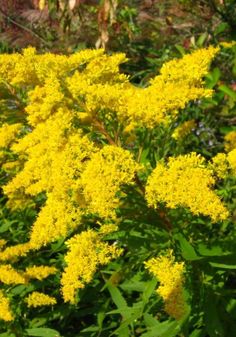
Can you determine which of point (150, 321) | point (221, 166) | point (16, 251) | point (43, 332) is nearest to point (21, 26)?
point (16, 251)

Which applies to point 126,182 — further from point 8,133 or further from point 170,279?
point 8,133

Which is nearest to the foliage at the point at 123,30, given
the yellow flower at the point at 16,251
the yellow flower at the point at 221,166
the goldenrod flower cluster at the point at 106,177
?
the yellow flower at the point at 16,251

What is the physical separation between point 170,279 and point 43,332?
129 centimetres

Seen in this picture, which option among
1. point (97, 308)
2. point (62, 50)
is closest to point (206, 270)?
point (97, 308)

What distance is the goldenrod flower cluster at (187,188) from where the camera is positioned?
106 inches

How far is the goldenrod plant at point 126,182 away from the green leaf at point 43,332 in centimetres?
2

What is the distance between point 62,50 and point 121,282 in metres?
6.50

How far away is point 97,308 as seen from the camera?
13.0ft

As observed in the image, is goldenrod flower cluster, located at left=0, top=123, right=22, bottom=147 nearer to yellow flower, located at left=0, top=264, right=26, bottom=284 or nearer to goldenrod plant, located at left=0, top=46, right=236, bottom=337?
goldenrod plant, located at left=0, top=46, right=236, bottom=337

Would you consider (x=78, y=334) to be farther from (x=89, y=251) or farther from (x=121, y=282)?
(x=89, y=251)

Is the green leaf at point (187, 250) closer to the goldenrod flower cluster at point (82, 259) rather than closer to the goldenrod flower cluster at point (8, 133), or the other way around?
the goldenrod flower cluster at point (82, 259)

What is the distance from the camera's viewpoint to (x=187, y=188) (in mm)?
2707

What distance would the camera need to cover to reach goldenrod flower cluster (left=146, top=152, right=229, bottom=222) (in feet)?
8.80

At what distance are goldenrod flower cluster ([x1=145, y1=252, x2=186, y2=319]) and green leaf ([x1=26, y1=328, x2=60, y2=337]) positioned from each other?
1.04m
